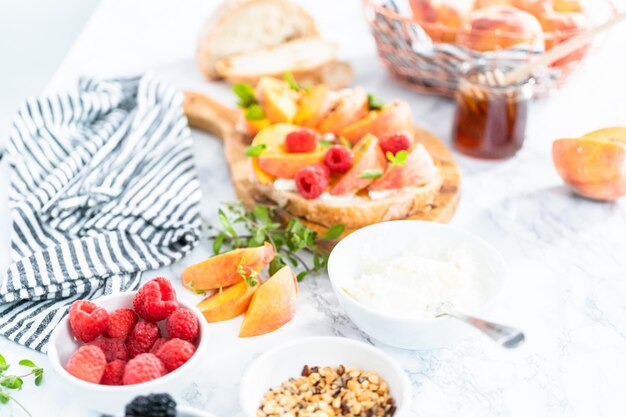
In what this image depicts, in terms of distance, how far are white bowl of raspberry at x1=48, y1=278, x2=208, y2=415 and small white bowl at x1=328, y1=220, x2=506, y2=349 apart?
1.01ft

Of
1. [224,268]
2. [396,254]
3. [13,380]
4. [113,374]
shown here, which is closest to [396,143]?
[396,254]

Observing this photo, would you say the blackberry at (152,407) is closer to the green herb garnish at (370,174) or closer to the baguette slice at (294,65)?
the green herb garnish at (370,174)

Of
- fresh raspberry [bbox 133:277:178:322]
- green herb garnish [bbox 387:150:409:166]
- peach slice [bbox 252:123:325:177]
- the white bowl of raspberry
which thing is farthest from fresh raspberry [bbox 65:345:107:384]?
green herb garnish [bbox 387:150:409:166]

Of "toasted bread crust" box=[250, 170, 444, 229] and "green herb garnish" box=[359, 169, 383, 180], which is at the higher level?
"green herb garnish" box=[359, 169, 383, 180]

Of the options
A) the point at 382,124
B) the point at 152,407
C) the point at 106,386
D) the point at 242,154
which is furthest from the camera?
the point at 242,154

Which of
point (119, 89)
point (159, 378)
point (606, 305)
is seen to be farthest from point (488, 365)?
point (119, 89)

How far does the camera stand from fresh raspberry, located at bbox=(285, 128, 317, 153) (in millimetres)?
1910

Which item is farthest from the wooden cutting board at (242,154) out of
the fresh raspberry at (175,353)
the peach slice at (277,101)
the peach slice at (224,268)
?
the fresh raspberry at (175,353)

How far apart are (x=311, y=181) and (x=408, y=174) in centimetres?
24

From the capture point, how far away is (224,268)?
1.62 metres

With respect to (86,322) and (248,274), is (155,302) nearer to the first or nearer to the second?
(86,322)

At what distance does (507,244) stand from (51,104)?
4.44 feet

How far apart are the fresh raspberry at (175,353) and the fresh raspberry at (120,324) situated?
96 millimetres

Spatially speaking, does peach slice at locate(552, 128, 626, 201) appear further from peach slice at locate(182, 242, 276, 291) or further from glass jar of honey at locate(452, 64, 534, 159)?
peach slice at locate(182, 242, 276, 291)
